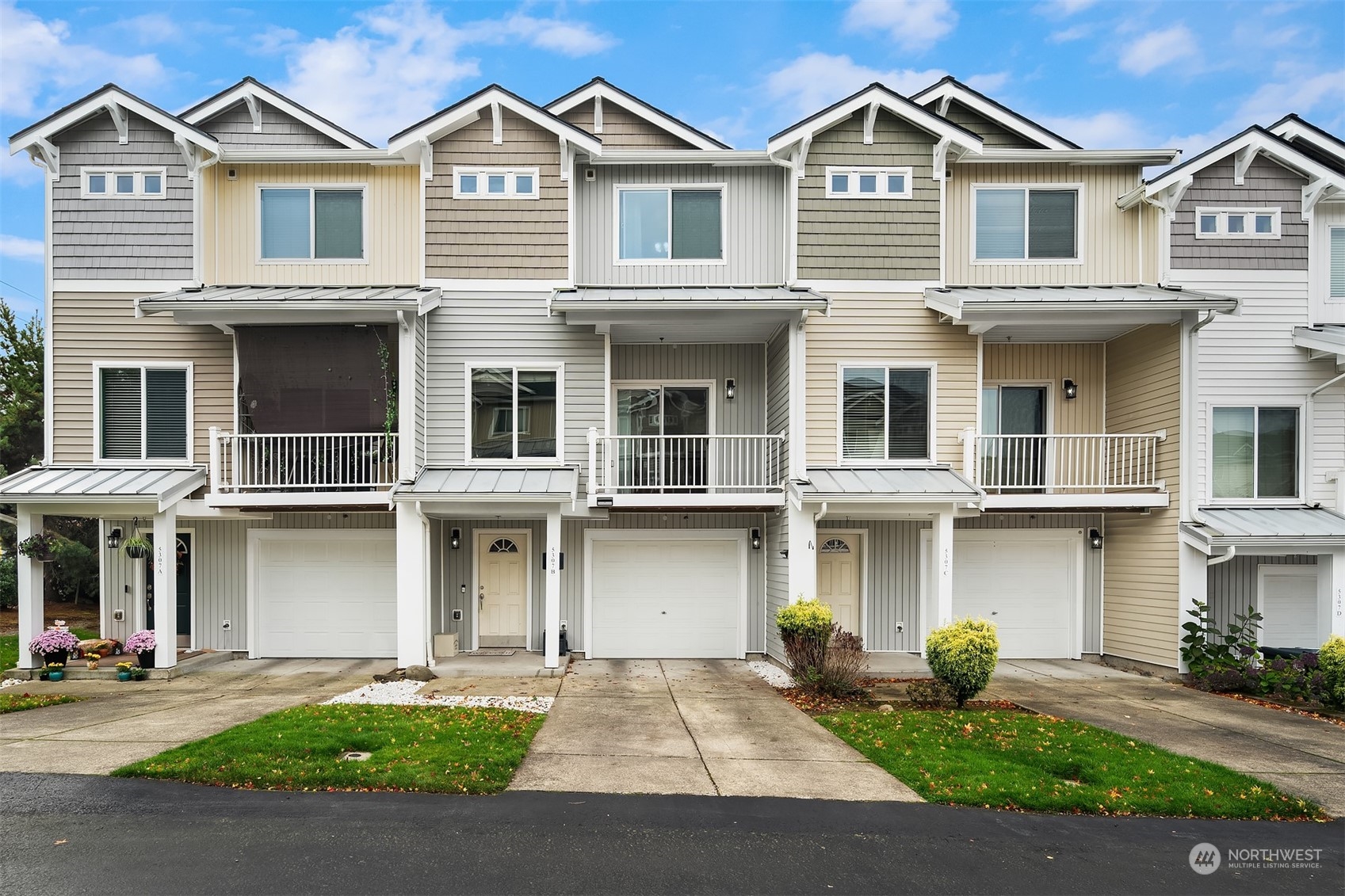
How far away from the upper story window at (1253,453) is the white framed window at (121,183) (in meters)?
18.1

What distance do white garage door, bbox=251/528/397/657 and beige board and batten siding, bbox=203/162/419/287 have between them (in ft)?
14.6

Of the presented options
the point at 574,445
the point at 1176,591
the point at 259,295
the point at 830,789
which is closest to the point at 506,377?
the point at 574,445

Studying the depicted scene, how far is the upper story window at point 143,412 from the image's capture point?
12430mm

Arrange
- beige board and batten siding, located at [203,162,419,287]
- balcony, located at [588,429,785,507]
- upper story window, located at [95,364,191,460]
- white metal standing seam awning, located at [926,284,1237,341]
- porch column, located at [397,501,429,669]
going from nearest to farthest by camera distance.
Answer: porch column, located at [397,501,429,669] < white metal standing seam awning, located at [926,284,1237,341] < balcony, located at [588,429,785,507] < upper story window, located at [95,364,191,460] < beige board and batten siding, located at [203,162,419,287]

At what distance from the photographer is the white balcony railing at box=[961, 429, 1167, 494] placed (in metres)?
12.2

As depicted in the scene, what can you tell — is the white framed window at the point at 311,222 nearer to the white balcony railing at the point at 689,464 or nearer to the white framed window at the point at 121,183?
the white framed window at the point at 121,183

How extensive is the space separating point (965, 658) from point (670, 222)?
8.54 m

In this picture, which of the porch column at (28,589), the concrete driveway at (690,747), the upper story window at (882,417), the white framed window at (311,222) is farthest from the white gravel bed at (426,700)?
the white framed window at (311,222)

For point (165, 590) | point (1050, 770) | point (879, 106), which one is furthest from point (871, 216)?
point (165, 590)

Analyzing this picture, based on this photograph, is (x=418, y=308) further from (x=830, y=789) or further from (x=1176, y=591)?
(x=1176, y=591)

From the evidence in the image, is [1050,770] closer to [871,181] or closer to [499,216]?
[871,181]

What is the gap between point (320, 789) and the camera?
619 cm

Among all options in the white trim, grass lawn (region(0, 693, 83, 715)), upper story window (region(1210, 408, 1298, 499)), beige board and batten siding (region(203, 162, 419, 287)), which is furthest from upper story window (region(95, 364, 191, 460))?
upper story window (region(1210, 408, 1298, 499))

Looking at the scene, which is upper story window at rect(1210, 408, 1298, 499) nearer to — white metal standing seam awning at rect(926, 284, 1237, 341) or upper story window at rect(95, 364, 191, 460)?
white metal standing seam awning at rect(926, 284, 1237, 341)
